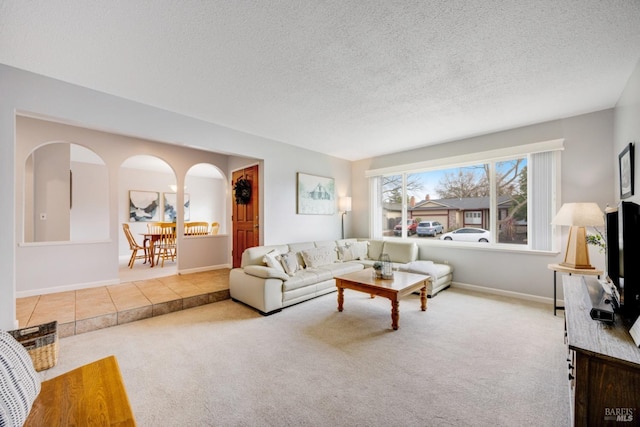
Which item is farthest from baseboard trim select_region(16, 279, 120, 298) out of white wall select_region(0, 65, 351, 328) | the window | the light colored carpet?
the window

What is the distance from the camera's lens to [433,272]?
4000 mm

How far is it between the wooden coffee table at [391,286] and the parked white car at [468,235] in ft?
5.62

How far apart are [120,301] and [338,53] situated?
3896mm

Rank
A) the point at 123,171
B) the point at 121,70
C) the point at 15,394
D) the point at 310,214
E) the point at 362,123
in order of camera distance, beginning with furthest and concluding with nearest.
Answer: the point at 123,171 → the point at 310,214 → the point at 362,123 → the point at 121,70 → the point at 15,394

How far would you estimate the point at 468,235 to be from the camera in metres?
4.64

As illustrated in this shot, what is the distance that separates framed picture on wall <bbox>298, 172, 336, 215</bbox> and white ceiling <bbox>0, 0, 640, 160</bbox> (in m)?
1.84

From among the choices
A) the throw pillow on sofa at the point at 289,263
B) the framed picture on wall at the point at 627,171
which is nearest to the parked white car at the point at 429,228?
the framed picture on wall at the point at 627,171

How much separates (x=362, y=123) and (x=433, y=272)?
248 centimetres

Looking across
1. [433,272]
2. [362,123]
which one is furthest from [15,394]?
[433,272]

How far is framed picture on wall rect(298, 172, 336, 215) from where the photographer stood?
5.11 metres

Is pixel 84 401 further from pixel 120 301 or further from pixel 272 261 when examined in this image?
pixel 120 301

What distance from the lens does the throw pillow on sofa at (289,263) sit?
388cm

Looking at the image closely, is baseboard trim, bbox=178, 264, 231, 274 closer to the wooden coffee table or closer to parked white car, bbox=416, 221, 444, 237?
the wooden coffee table

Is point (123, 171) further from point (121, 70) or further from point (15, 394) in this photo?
point (15, 394)
